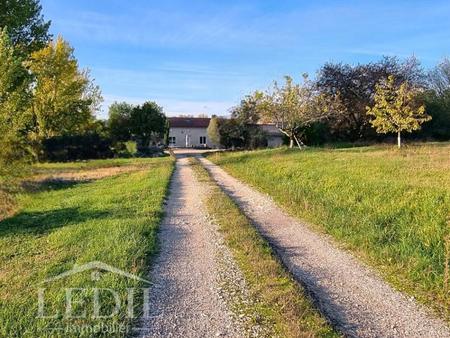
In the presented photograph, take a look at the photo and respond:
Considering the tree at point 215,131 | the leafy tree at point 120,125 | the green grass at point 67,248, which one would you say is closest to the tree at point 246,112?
the tree at point 215,131

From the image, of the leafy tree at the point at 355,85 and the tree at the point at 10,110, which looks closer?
the tree at the point at 10,110

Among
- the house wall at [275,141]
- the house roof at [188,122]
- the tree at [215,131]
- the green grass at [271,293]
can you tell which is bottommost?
the green grass at [271,293]

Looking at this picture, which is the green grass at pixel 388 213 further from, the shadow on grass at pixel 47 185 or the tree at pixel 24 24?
the tree at pixel 24 24

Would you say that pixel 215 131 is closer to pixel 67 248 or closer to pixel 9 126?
pixel 9 126

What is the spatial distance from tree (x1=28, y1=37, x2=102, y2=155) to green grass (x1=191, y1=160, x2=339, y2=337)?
3175cm

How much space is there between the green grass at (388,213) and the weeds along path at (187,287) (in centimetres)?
243

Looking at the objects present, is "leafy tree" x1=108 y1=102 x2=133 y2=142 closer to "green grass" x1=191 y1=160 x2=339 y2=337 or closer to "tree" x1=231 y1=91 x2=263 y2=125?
"tree" x1=231 y1=91 x2=263 y2=125

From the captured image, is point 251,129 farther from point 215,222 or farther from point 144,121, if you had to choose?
point 215,222

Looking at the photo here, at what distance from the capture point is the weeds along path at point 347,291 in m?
4.26

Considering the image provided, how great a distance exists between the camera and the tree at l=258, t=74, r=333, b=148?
35.1 metres

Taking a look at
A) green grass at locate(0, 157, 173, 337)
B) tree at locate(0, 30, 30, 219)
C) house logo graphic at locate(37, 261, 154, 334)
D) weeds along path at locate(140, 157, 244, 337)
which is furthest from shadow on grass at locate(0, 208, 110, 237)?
tree at locate(0, 30, 30, 219)

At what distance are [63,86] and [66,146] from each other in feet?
17.9

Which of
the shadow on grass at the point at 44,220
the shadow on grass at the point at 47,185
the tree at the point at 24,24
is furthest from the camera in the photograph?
the tree at the point at 24,24

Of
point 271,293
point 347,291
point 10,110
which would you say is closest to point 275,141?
point 10,110
